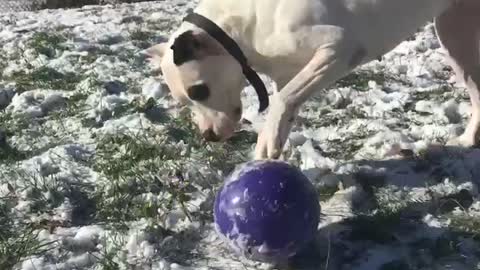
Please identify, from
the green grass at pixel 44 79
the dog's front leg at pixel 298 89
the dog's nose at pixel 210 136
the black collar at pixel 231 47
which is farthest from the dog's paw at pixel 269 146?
the green grass at pixel 44 79

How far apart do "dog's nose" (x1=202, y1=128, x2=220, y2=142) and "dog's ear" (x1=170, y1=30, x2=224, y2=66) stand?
1.51 ft

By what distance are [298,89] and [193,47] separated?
1.82ft

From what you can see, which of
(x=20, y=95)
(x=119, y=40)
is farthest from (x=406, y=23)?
(x=119, y=40)

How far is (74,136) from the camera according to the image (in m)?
5.15

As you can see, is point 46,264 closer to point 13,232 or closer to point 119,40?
point 13,232

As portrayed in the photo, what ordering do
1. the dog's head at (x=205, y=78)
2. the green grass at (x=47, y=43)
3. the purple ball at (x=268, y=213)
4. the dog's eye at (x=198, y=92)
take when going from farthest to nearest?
the green grass at (x=47, y=43), the dog's eye at (x=198, y=92), the dog's head at (x=205, y=78), the purple ball at (x=268, y=213)

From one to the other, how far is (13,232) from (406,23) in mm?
2203

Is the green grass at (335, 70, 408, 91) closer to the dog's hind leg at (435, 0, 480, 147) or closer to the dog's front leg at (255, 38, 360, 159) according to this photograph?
the dog's hind leg at (435, 0, 480, 147)

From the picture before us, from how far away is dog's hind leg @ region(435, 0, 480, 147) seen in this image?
491 centimetres

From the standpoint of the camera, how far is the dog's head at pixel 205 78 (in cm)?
421

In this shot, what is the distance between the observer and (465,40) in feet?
16.4

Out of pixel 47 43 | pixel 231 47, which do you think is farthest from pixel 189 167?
pixel 47 43

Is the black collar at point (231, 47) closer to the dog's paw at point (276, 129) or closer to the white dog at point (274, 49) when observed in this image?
the white dog at point (274, 49)

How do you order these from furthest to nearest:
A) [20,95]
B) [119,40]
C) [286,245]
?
[119,40] → [20,95] → [286,245]
